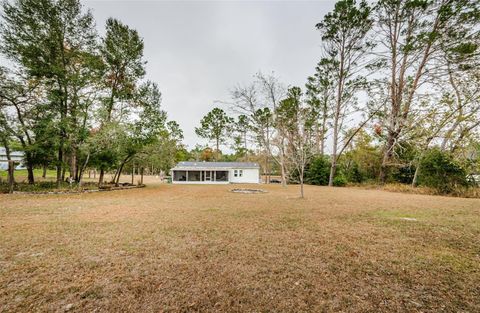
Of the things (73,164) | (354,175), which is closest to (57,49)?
(73,164)

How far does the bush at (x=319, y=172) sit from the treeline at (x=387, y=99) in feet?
0.42

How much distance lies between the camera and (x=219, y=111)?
31.4 metres

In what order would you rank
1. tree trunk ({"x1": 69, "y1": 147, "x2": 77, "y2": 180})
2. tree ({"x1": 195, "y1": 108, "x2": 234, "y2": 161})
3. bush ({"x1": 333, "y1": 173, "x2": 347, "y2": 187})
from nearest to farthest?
1. tree trunk ({"x1": 69, "y1": 147, "x2": 77, "y2": 180})
2. bush ({"x1": 333, "y1": 173, "x2": 347, "y2": 187})
3. tree ({"x1": 195, "y1": 108, "x2": 234, "y2": 161})

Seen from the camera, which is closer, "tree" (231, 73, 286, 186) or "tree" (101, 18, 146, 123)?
"tree" (101, 18, 146, 123)

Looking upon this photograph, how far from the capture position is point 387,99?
1391 centimetres

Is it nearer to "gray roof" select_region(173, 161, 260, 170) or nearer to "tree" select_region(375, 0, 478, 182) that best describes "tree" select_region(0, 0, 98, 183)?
"gray roof" select_region(173, 161, 260, 170)

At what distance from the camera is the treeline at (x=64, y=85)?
1055 centimetres

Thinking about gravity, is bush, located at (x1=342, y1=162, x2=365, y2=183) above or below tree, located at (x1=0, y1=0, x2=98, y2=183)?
below

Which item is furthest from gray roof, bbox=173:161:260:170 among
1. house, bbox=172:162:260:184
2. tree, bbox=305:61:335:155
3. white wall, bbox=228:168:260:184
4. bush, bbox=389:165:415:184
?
bush, bbox=389:165:415:184

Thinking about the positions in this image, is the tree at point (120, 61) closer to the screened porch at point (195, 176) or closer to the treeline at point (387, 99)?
the treeline at point (387, 99)

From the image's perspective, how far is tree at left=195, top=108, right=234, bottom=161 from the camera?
31.7 m

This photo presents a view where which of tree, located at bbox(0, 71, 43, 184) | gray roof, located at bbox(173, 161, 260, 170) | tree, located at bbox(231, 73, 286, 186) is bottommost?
gray roof, located at bbox(173, 161, 260, 170)

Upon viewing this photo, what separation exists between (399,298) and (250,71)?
16490mm

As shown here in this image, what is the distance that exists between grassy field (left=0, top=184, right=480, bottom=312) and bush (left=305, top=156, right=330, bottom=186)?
17043 millimetres
